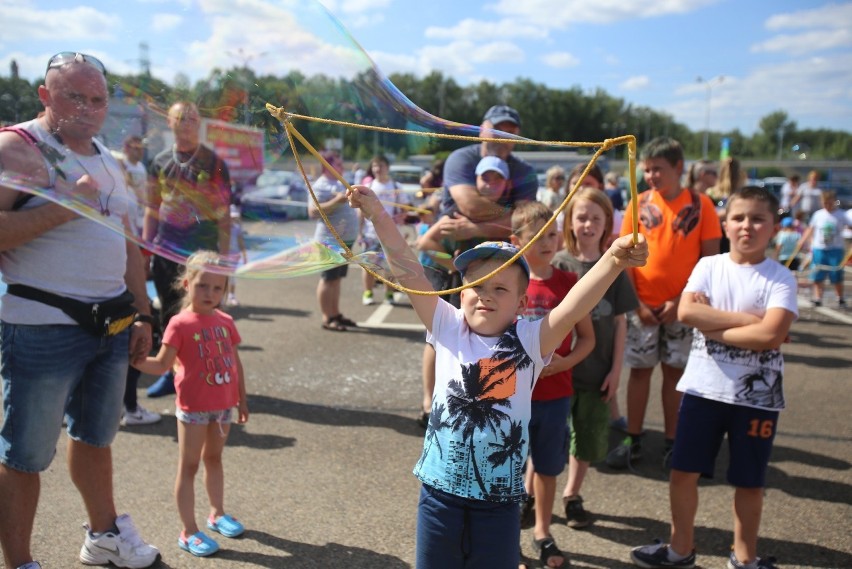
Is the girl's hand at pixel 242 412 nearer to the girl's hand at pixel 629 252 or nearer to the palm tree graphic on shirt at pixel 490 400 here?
the palm tree graphic on shirt at pixel 490 400

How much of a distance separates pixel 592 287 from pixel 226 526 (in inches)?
89.0

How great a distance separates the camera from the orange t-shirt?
453 cm

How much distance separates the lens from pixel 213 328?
11.3 feet

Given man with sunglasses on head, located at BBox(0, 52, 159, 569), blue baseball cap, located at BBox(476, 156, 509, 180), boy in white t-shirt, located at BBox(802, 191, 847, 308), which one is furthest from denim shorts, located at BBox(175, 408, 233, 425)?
boy in white t-shirt, located at BBox(802, 191, 847, 308)

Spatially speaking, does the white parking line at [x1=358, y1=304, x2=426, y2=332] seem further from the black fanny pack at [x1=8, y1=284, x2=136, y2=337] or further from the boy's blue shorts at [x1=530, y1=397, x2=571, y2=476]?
the black fanny pack at [x1=8, y1=284, x2=136, y2=337]

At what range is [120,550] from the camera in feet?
10.1

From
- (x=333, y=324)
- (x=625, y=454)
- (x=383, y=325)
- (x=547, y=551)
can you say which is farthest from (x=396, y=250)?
(x=383, y=325)

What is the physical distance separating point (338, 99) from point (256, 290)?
8199 mm

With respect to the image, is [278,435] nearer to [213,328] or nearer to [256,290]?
[213,328]

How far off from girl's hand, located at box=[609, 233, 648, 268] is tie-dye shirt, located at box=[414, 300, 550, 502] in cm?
45

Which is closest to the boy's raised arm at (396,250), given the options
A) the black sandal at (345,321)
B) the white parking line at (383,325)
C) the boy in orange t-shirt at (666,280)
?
the boy in orange t-shirt at (666,280)

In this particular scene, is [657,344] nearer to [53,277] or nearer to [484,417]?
[484,417]

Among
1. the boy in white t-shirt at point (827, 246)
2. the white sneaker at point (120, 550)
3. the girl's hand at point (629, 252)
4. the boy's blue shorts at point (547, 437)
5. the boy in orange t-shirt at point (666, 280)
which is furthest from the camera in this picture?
the boy in white t-shirt at point (827, 246)

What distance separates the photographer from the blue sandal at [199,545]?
127 inches
